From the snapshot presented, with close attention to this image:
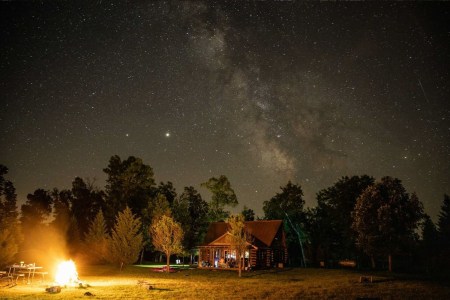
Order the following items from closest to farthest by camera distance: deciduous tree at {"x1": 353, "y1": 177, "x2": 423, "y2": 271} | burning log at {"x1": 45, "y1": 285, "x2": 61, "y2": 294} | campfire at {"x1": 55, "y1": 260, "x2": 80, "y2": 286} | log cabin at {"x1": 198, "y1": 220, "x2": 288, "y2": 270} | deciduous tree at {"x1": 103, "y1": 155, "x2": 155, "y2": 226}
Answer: burning log at {"x1": 45, "y1": 285, "x2": 61, "y2": 294}
campfire at {"x1": 55, "y1": 260, "x2": 80, "y2": 286}
deciduous tree at {"x1": 353, "y1": 177, "x2": 423, "y2": 271}
log cabin at {"x1": 198, "y1": 220, "x2": 288, "y2": 270}
deciduous tree at {"x1": 103, "y1": 155, "x2": 155, "y2": 226}

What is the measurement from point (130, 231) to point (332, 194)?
34446mm

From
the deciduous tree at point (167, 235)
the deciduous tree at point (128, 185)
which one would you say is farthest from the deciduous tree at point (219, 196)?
the deciduous tree at point (167, 235)

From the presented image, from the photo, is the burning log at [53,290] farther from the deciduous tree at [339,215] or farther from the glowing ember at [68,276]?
the deciduous tree at [339,215]

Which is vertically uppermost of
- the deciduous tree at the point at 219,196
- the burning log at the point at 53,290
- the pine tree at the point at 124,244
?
the deciduous tree at the point at 219,196

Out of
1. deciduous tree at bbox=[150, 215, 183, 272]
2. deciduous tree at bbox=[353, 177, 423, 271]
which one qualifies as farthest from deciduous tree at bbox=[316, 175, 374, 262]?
deciduous tree at bbox=[150, 215, 183, 272]

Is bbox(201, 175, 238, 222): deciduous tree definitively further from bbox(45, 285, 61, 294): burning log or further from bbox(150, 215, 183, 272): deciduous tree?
bbox(45, 285, 61, 294): burning log

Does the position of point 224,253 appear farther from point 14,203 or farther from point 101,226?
point 14,203

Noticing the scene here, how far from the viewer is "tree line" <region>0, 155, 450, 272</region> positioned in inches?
1599

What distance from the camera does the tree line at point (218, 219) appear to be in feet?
133

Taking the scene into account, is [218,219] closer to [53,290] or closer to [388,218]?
[388,218]

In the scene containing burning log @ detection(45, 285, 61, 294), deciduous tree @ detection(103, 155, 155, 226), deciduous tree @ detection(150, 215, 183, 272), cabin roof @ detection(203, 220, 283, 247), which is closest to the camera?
burning log @ detection(45, 285, 61, 294)

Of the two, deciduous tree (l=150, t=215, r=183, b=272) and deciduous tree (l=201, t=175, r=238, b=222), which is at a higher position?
deciduous tree (l=201, t=175, r=238, b=222)

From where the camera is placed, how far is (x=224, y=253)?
44969 mm

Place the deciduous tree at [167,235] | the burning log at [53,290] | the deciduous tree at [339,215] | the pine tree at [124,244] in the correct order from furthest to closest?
1. the deciduous tree at [339,215]
2. the deciduous tree at [167,235]
3. the pine tree at [124,244]
4. the burning log at [53,290]
